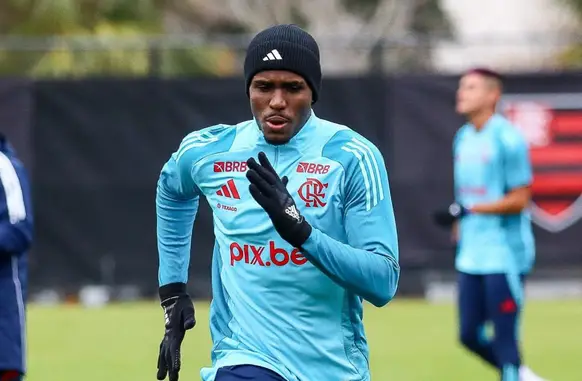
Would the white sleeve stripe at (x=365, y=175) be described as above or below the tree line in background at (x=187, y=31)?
below

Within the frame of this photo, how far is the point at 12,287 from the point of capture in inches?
260

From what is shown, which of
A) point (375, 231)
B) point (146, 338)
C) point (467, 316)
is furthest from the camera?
point (146, 338)

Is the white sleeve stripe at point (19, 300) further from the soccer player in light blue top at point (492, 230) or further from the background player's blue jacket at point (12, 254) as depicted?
the soccer player in light blue top at point (492, 230)

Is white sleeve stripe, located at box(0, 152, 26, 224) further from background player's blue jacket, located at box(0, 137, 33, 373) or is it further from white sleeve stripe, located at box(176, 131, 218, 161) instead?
white sleeve stripe, located at box(176, 131, 218, 161)

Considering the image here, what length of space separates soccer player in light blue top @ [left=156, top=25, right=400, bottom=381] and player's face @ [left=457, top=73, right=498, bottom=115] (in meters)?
5.19

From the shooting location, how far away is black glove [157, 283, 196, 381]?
520 centimetres

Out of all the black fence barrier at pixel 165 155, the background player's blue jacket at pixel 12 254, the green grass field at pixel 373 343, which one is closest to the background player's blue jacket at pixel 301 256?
the background player's blue jacket at pixel 12 254

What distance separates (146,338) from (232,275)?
8.55 meters

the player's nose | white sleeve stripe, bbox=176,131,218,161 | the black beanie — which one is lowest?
white sleeve stripe, bbox=176,131,218,161

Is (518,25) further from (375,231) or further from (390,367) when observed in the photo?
(375,231)

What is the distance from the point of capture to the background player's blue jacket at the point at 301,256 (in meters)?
4.77

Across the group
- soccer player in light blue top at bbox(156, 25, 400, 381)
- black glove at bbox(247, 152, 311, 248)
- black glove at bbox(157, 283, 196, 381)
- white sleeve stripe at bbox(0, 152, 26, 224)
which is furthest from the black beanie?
white sleeve stripe at bbox(0, 152, 26, 224)

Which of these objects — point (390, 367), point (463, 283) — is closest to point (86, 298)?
point (390, 367)

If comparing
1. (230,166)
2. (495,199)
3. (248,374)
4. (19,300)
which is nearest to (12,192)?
(19,300)
